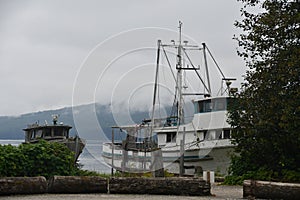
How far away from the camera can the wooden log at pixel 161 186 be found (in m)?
14.3

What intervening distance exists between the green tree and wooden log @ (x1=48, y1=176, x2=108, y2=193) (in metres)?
6.34

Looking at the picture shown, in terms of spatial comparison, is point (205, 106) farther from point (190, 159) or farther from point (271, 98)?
point (271, 98)

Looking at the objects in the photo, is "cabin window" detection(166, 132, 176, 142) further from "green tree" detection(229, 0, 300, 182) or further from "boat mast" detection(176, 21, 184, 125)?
"green tree" detection(229, 0, 300, 182)

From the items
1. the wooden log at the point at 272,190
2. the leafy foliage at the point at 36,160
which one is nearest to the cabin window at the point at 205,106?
the leafy foliage at the point at 36,160

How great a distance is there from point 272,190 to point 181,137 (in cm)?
1995

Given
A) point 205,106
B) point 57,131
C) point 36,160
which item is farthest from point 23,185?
point 57,131

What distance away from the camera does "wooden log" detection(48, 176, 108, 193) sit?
47.1ft

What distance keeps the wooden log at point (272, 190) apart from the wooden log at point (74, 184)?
423 cm

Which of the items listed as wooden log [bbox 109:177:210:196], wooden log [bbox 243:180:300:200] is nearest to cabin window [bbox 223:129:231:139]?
wooden log [bbox 109:177:210:196]

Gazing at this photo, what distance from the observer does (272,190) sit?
1330cm

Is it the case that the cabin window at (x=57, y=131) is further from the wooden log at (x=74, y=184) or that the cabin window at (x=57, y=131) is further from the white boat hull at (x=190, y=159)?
the wooden log at (x=74, y=184)

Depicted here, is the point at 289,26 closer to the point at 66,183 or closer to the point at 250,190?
the point at 250,190

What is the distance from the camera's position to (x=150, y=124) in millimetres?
35000

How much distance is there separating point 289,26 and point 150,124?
18.5 m
